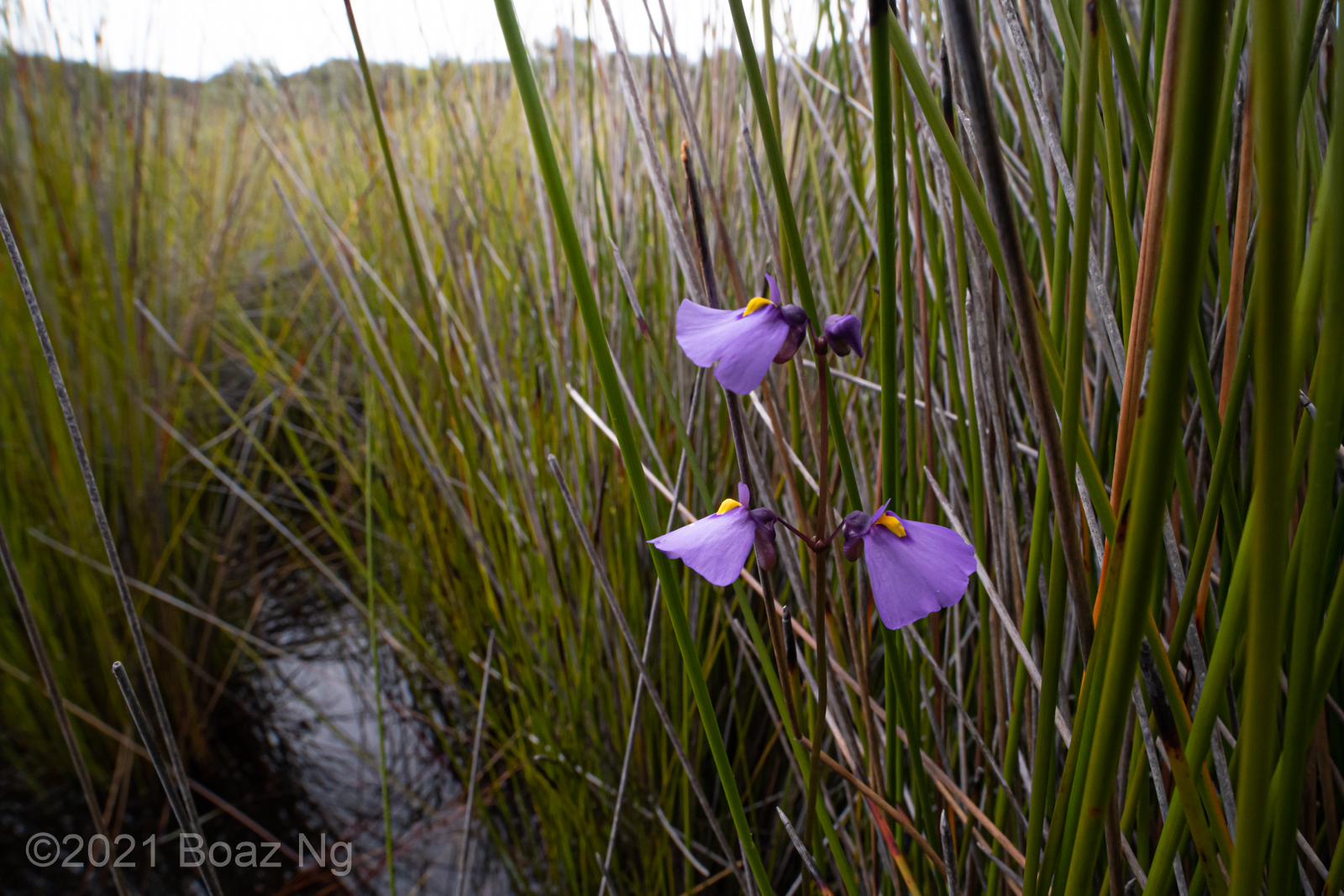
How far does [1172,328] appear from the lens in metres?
0.17

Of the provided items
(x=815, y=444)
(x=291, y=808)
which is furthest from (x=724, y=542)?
(x=291, y=808)

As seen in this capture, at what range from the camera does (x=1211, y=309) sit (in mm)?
576

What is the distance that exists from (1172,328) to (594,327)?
0.20m

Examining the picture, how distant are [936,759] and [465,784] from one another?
2.72ft

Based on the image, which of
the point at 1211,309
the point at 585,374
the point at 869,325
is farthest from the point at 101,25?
the point at 1211,309

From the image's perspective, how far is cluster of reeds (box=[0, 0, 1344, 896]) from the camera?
26 cm

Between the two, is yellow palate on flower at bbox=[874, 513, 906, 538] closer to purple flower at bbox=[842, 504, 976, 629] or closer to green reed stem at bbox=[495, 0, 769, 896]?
purple flower at bbox=[842, 504, 976, 629]

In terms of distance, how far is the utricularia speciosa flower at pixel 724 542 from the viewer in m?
0.33

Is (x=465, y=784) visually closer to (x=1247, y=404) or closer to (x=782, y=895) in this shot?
(x=782, y=895)

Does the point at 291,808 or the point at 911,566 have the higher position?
the point at 911,566

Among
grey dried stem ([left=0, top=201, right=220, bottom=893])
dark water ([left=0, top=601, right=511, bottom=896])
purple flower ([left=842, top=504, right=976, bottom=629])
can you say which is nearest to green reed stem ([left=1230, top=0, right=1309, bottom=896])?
purple flower ([left=842, top=504, right=976, bottom=629])

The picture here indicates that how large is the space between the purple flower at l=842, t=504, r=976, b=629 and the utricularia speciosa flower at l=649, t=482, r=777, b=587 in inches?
1.8

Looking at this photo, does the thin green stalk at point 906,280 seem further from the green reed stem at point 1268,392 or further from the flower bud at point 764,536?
the green reed stem at point 1268,392

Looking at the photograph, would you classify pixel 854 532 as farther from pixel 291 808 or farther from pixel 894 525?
pixel 291 808
